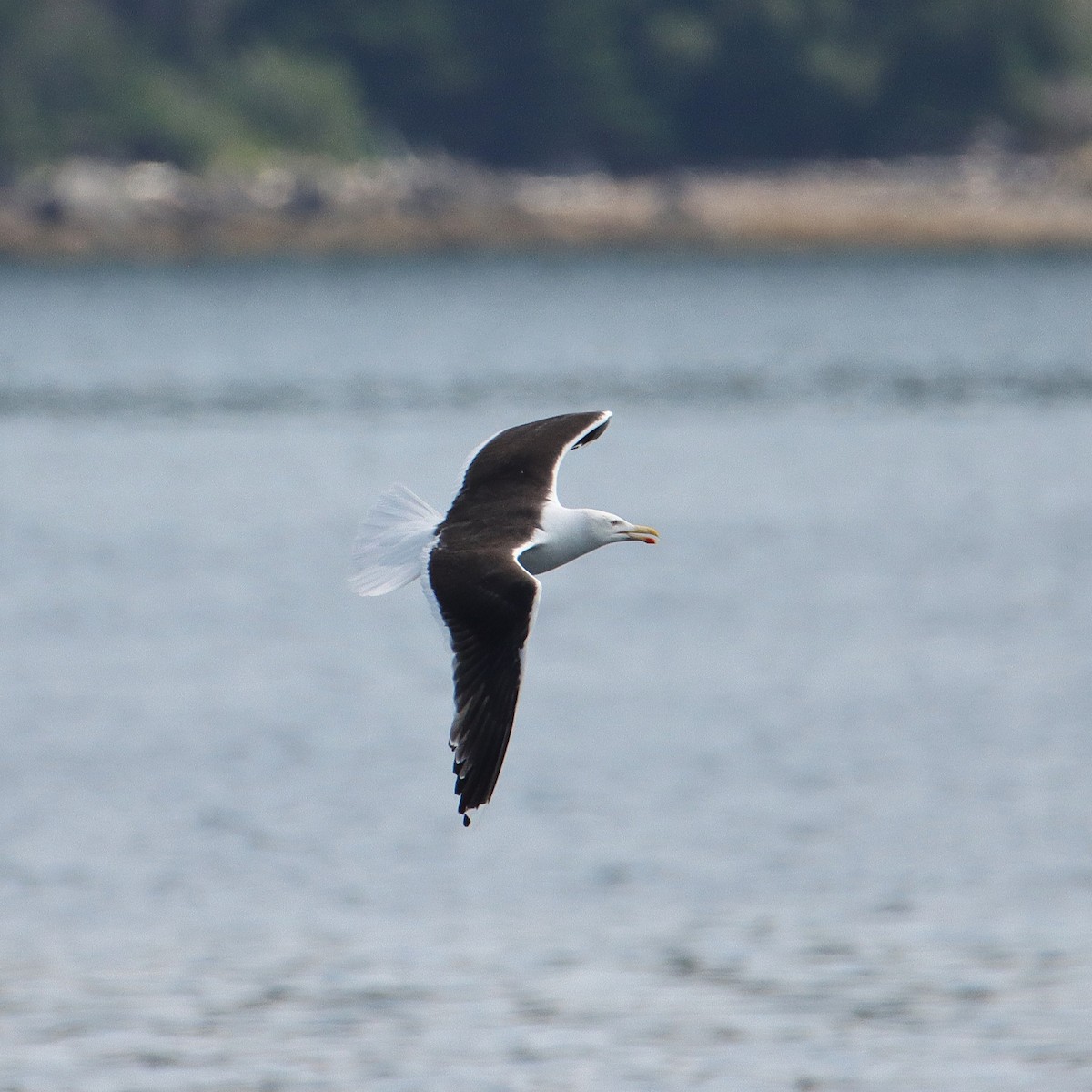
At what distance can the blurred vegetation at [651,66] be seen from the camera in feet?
377

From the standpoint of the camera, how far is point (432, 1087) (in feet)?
43.8

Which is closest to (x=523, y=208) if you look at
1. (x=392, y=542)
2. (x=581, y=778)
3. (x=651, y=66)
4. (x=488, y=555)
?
(x=651, y=66)

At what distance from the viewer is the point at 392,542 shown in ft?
35.0

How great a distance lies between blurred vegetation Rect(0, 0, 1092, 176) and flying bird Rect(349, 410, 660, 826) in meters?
102

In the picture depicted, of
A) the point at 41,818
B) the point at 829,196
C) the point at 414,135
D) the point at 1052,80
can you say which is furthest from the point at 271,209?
the point at 41,818

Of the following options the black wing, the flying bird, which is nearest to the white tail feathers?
the flying bird

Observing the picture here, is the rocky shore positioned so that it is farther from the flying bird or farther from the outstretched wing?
the flying bird

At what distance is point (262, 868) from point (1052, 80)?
104630 mm

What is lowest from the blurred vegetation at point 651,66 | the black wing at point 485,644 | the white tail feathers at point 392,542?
the black wing at point 485,644

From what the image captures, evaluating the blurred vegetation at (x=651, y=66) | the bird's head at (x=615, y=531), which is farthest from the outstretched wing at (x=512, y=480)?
the blurred vegetation at (x=651, y=66)

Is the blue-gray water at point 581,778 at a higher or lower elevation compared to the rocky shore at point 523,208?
lower

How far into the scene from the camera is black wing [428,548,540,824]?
946 cm

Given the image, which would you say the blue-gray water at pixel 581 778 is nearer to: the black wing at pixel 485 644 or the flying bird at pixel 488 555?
the flying bird at pixel 488 555

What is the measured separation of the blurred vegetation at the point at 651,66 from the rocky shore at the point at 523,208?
5.28 ft
